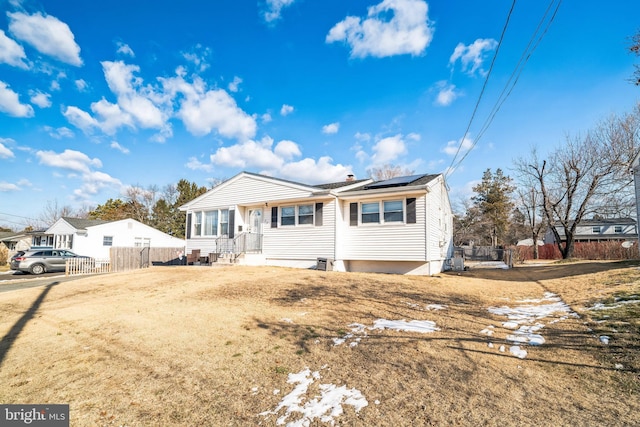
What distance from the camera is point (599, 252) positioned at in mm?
26281

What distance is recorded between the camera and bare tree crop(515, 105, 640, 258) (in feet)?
64.2

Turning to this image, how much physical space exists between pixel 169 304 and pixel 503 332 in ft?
24.0

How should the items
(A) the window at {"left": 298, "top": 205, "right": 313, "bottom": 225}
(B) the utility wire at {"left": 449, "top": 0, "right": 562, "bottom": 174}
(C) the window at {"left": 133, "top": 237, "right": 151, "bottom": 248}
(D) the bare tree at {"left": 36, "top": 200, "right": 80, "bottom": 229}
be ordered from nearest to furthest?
1. (B) the utility wire at {"left": 449, "top": 0, "right": 562, "bottom": 174}
2. (A) the window at {"left": 298, "top": 205, "right": 313, "bottom": 225}
3. (C) the window at {"left": 133, "top": 237, "right": 151, "bottom": 248}
4. (D) the bare tree at {"left": 36, "top": 200, "right": 80, "bottom": 229}

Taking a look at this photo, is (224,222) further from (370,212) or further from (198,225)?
(370,212)

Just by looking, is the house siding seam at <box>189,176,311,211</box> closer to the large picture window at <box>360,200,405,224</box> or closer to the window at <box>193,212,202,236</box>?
the window at <box>193,212,202,236</box>

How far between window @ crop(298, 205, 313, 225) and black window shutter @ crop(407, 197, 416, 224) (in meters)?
4.65

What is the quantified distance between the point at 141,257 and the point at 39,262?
590 cm

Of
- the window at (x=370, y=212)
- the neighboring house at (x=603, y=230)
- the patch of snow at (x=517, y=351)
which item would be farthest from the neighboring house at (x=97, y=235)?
the neighboring house at (x=603, y=230)

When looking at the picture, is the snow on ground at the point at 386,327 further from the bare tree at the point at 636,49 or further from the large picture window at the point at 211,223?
the large picture window at the point at 211,223

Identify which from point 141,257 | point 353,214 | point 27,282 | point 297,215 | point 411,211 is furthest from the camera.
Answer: point 141,257

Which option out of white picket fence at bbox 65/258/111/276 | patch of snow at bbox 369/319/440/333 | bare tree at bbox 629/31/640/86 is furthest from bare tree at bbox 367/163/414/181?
patch of snow at bbox 369/319/440/333

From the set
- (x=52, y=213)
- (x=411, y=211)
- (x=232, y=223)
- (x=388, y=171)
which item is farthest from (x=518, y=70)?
(x=52, y=213)

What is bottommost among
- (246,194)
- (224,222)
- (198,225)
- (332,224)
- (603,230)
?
(332,224)

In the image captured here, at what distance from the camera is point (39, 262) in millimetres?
19594
